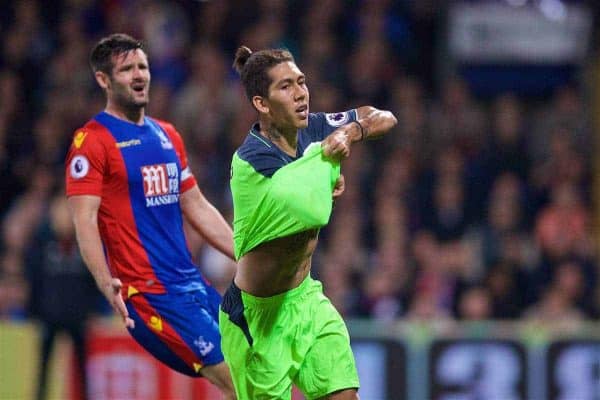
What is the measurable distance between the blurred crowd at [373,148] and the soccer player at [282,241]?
4463mm

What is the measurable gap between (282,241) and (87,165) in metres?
1.35

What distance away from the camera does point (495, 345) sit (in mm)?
10688

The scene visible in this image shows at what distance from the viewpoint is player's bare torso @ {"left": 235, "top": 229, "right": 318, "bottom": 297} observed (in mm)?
6078

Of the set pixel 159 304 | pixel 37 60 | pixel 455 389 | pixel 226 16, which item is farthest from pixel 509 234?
pixel 159 304

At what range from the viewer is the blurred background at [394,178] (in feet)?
34.5

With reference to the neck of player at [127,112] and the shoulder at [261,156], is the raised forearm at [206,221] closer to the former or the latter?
the neck of player at [127,112]

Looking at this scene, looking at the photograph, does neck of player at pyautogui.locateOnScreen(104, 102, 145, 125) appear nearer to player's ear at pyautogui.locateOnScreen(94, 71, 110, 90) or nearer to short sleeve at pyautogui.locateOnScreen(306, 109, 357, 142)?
player's ear at pyautogui.locateOnScreen(94, 71, 110, 90)

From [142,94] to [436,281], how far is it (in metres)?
5.09

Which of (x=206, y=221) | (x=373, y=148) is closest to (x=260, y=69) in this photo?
(x=206, y=221)

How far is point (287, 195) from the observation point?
577 cm

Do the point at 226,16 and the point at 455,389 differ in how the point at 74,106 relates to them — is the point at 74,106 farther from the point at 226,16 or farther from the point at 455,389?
the point at 455,389

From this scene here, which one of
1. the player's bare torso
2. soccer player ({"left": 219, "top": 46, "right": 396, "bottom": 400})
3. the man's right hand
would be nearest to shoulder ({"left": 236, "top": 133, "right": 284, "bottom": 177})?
soccer player ({"left": 219, "top": 46, "right": 396, "bottom": 400})

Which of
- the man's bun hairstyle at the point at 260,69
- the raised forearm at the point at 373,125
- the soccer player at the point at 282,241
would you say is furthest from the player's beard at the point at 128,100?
the raised forearm at the point at 373,125

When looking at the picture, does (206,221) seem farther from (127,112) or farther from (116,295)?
(116,295)
